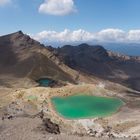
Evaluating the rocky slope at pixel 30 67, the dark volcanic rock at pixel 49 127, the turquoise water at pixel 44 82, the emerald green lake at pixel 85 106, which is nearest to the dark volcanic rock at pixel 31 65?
the rocky slope at pixel 30 67

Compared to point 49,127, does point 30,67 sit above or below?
below

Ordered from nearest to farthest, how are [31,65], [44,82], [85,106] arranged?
[85,106]
[44,82]
[31,65]

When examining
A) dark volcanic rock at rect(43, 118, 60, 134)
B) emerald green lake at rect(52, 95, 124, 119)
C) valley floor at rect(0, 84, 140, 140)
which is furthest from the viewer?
emerald green lake at rect(52, 95, 124, 119)

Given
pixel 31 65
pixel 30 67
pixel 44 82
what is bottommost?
pixel 44 82

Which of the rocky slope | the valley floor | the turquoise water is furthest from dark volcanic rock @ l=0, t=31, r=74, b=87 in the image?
the valley floor

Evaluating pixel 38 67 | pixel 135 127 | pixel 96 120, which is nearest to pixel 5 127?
pixel 135 127

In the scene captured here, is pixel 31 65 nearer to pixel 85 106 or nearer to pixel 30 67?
pixel 30 67

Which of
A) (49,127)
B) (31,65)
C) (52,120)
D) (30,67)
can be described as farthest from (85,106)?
(31,65)

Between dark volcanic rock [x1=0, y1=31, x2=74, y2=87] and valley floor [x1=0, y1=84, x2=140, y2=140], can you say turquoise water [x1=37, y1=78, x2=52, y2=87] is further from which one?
valley floor [x1=0, y1=84, x2=140, y2=140]
